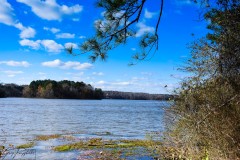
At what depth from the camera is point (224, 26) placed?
31.0 ft

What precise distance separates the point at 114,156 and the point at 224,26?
9.91 meters

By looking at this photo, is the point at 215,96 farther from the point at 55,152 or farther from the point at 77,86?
the point at 77,86

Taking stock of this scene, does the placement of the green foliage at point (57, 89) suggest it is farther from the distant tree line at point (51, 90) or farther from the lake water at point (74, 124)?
the lake water at point (74, 124)

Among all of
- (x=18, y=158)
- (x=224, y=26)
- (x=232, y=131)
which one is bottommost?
(x=18, y=158)

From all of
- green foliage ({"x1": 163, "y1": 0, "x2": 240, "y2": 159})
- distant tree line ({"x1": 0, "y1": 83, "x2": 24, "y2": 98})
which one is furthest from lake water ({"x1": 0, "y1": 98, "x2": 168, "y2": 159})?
distant tree line ({"x1": 0, "y1": 83, "x2": 24, "y2": 98})

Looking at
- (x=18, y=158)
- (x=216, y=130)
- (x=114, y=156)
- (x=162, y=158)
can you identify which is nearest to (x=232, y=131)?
(x=216, y=130)

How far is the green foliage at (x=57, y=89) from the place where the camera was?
5728 inches

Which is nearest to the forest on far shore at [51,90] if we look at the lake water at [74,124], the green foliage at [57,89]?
the green foliage at [57,89]

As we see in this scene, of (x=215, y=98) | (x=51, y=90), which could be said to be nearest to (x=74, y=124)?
(x=215, y=98)

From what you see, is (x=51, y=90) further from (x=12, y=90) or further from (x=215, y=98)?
Answer: (x=215, y=98)

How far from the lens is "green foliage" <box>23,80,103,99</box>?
477 feet

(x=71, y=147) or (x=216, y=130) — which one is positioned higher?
(x=216, y=130)

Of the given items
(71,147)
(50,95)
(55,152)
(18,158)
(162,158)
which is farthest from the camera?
(50,95)

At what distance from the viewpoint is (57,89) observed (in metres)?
148
